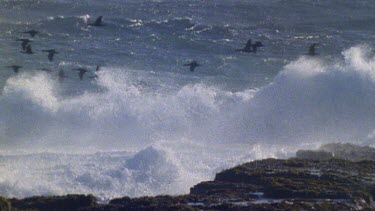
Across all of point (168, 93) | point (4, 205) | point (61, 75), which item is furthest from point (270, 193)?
point (61, 75)

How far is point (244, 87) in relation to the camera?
42.1 meters

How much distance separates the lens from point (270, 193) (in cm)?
1942

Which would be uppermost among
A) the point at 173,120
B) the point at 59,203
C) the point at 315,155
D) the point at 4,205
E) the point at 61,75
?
the point at 61,75

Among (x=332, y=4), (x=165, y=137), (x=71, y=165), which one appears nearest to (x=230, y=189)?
(x=71, y=165)

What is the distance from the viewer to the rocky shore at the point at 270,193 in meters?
18.3

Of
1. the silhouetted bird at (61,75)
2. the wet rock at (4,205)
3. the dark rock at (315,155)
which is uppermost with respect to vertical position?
the silhouetted bird at (61,75)

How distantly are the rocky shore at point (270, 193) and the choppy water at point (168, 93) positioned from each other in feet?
15.8

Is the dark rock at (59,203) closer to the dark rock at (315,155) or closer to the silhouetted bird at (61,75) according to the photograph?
the dark rock at (315,155)

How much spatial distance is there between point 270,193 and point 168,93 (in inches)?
808

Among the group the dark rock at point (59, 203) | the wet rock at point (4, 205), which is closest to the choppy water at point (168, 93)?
the dark rock at point (59, 203)

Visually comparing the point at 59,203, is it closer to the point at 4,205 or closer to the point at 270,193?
the point at 4,205

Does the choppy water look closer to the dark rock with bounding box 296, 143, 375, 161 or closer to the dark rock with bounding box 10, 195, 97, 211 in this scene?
the dark rock with bounding box 296, 143, 375, 161

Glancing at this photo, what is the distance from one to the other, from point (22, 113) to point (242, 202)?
19.7 metres

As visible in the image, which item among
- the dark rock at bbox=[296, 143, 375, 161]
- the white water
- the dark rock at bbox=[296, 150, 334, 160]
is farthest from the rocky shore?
the white water
